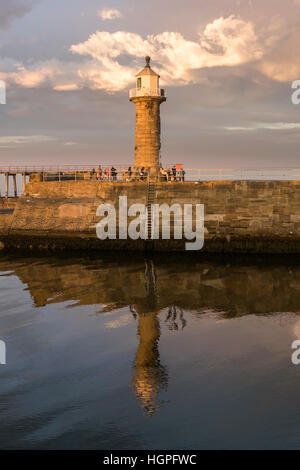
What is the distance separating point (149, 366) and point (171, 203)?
19302 mm

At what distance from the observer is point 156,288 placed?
19531 millimetres

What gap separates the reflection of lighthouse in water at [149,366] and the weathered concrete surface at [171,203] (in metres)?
12.7

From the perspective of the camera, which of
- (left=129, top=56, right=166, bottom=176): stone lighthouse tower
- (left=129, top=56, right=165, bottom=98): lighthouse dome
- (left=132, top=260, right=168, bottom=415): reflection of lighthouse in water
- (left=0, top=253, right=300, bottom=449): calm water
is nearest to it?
(left=0, top=253, right=300, bottom=449): calm water

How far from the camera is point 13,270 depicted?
24.0 meters

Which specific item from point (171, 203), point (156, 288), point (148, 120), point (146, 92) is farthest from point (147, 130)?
point (156, 288)

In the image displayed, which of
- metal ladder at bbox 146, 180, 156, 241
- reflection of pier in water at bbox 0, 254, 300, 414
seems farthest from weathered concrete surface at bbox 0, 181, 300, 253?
reflection of pier in water at bbox 0, 254, 300, 414

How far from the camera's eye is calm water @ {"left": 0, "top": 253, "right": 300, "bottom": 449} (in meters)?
8.02

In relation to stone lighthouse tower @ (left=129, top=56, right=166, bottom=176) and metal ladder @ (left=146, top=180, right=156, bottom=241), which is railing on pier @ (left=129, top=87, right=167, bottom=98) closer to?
stone lighthouse tower @ (left=129, top=56, right=166, bottom=176)

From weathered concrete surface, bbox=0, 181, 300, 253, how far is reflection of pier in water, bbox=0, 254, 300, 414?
2.42 m

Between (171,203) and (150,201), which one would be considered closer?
(171,203)

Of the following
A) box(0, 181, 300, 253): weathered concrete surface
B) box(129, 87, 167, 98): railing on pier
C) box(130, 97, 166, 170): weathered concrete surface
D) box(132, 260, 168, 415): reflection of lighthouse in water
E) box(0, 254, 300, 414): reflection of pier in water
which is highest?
box(129, 87, 167, 98): railing on pier

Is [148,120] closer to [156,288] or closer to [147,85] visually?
[147,85]

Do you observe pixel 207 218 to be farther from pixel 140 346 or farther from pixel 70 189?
pixel 140 346
